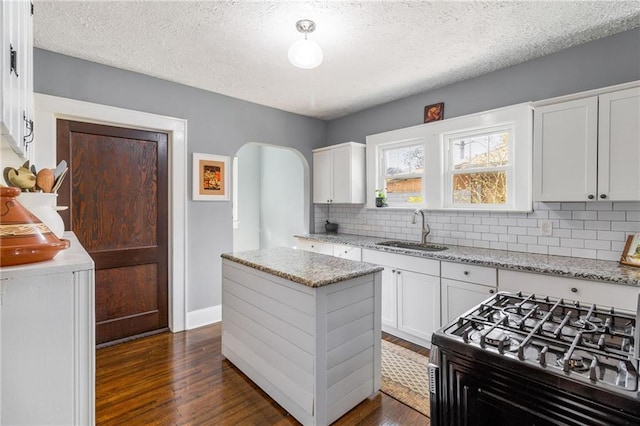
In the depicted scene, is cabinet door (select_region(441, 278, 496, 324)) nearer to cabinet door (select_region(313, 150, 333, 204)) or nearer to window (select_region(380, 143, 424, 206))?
window (select_region(380, 143, 424, 206))

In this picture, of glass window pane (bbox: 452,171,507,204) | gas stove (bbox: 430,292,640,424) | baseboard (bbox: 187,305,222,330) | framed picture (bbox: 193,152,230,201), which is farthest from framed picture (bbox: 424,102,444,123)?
baseboard (bbox: 187,305,222,330)

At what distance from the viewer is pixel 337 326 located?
6.11ft

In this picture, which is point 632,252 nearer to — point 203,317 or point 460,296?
point 460,296

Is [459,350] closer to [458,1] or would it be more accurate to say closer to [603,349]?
[603,349]

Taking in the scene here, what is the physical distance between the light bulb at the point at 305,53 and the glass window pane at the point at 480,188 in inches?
79.4

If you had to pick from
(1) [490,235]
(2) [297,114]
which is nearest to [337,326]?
(1) [490,235]

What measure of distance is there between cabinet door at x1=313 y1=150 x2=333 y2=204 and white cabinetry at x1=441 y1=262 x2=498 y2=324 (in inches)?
80.9

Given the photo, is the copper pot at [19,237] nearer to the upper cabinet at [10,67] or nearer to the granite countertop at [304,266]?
the upper cabinet at [10,67]

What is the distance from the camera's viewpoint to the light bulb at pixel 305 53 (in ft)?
6.57

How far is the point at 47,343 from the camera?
900mm

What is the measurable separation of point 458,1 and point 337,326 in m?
2.17

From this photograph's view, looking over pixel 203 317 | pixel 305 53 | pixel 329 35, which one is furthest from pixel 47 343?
pixel 203 317

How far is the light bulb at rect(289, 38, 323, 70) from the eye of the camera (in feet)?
6.57

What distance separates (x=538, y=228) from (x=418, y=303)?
4.12ft
